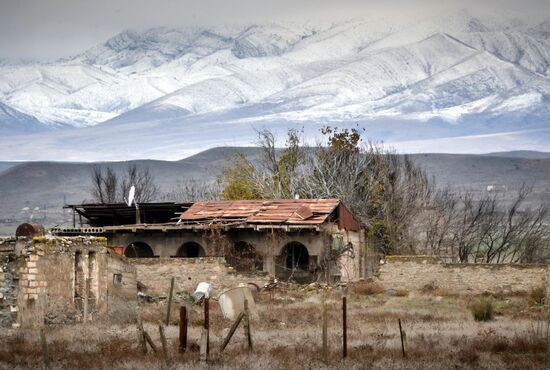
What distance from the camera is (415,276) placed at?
48250 mm

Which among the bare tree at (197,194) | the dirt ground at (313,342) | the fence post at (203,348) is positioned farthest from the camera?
the bare tree at (197,194)

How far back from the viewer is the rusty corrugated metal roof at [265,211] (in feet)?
169

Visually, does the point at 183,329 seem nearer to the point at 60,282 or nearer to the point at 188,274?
the point at 60,282

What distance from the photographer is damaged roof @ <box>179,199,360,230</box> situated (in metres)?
51.6

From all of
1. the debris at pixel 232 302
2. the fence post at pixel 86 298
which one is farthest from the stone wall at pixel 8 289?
the debris at pixel 232 302

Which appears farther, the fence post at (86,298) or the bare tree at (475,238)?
the bare tree at (475,238)

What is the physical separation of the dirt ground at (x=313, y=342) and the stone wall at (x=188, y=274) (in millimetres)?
6294

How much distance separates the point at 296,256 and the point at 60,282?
2347 centimetres

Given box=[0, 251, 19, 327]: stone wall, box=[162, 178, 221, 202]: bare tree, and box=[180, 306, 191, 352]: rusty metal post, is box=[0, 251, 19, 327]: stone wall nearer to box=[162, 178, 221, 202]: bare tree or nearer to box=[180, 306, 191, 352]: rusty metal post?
box=[180, 306, 191, 352]: rusty metal post

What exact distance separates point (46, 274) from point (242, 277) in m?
15.2

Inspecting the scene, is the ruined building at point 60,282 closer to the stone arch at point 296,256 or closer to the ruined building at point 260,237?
the ruined building at point 260,237

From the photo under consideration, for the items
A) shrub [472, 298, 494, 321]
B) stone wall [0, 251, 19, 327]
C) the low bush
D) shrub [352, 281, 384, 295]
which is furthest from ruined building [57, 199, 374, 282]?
stone wall [0, 251, 19, 327]

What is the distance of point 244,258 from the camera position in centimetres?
5188

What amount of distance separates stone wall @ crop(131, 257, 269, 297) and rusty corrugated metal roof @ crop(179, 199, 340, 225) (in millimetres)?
5388
